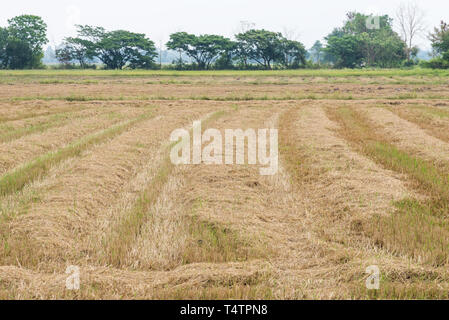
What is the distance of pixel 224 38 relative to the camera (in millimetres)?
59844

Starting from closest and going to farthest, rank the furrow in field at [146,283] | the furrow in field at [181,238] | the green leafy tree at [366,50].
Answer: the furrow in field at [146,283], the furrow in field at [181,238], the green leafy tree at [366,50]

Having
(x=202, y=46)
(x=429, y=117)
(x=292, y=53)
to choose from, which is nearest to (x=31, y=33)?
(x=202, y=46)

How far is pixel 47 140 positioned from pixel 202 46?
5347 centimetres

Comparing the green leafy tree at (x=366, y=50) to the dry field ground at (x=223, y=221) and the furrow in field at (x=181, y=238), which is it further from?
the furrow in field at (x=181, y=238)

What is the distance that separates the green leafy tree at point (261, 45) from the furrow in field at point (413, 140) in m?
48.7

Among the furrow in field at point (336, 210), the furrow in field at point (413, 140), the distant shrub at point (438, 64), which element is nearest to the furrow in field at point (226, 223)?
the furrow in field at point (336, 210)

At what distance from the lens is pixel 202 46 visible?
60.0 metres

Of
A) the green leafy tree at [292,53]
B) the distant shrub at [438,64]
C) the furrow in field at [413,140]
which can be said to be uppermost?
the green leafy tree at [292,53]

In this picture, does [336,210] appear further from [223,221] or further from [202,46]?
[202,46]

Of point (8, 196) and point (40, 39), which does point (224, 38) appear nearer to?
point (40, 39)

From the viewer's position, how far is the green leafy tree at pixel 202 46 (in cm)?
5953

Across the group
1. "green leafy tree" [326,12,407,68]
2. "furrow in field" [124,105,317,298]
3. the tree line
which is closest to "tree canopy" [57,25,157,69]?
the tree line

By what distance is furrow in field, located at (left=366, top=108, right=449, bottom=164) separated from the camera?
770cm
